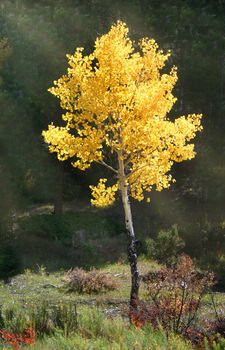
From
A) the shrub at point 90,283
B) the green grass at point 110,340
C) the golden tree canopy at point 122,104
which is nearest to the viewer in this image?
the green grass at point 110,340

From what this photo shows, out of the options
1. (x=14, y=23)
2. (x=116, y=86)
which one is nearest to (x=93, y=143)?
(x=116, y=86)

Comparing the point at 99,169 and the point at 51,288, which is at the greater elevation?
the point at 99,169

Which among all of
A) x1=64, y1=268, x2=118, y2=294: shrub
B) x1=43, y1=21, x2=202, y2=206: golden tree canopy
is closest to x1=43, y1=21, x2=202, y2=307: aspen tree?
x1=43, y1=21, x2=202, y2=206: golden tree canopy

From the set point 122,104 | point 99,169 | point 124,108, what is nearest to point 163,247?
point 99,169

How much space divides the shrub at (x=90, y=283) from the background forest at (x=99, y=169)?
12.7 feet

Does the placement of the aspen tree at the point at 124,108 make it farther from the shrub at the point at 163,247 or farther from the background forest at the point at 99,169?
the shrub at the point at 163,247

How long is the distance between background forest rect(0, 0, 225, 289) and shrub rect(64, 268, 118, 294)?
3870 mm

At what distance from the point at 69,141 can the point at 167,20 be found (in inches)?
855

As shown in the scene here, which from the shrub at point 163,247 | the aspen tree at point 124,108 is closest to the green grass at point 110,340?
the aspen tree at point 124,108

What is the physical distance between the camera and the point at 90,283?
1766cm

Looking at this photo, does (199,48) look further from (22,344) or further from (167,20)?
(22,344)

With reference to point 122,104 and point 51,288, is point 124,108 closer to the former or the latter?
point 122,104

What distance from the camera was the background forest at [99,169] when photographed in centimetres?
2384

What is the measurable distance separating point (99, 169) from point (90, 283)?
11.0 m
